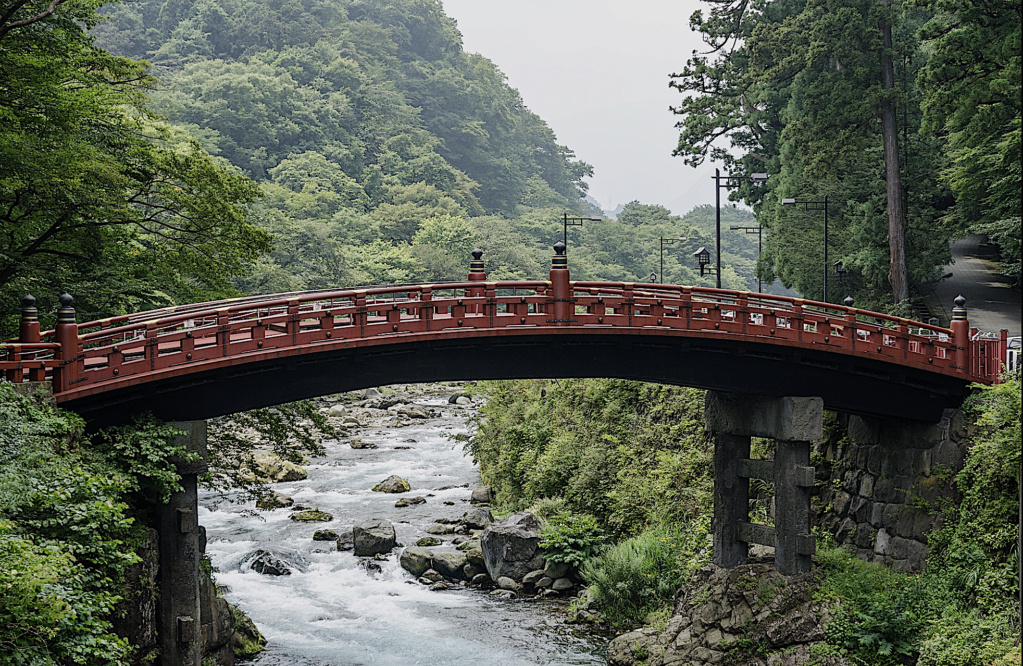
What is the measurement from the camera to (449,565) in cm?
2958

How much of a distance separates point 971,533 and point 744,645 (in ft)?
17.6

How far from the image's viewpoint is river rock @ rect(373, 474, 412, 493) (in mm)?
39125

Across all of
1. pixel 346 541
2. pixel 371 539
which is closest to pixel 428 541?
pixel 371 539

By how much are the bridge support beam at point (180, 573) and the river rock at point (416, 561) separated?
1174 centimetres

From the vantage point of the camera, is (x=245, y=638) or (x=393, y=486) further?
(x=393, y=486)

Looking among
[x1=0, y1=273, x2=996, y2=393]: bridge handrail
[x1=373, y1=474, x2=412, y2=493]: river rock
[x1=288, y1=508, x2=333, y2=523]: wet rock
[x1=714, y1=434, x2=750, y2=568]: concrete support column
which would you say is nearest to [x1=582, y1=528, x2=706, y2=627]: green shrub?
[x1=714, y1=434, x2=750, y2=568]: concrete support column

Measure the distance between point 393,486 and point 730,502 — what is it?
18123 mm

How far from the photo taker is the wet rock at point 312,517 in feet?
114

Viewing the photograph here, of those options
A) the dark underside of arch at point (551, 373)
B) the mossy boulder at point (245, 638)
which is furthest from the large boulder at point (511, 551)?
the dark underside of arch at point (551, 373)

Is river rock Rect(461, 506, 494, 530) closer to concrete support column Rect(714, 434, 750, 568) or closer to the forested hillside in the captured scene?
concrete support column Rect(714, 434, 750, 568)

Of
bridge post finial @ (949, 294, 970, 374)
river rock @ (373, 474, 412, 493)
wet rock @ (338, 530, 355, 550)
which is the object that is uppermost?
bridge post finial @ (949, 294, 970, 374)

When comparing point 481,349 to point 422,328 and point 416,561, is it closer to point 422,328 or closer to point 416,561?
point 422,328

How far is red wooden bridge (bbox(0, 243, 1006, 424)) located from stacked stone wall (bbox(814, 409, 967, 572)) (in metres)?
0.74

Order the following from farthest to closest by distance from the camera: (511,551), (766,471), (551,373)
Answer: (511,551) < (766,471) < (551,373)
